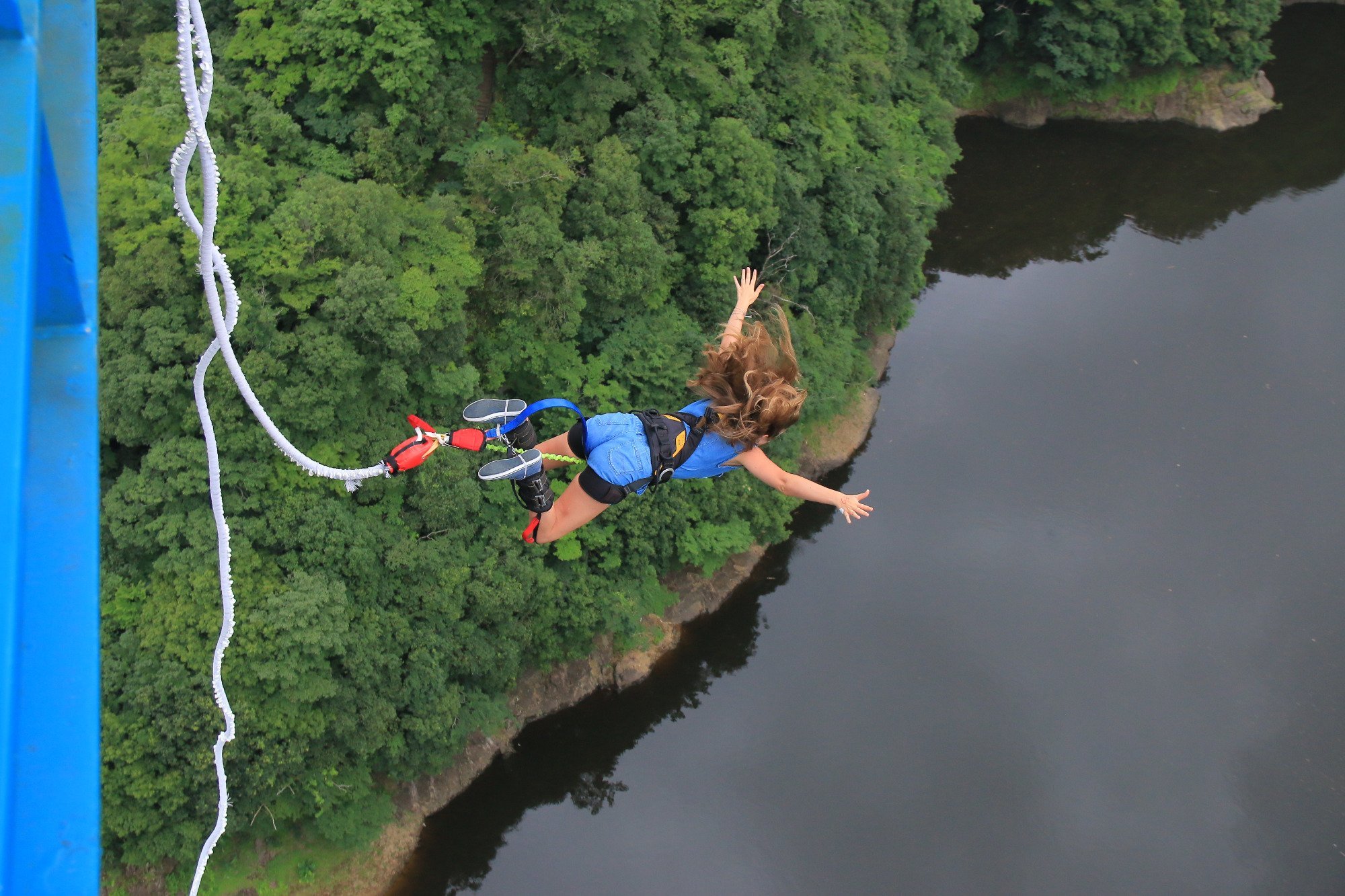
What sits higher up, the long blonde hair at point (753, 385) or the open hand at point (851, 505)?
the long blonde hair at point (753, 385)

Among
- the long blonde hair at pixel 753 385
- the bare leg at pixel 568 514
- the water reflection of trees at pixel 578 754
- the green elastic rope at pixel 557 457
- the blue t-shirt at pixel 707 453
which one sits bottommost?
the water reflection of trees at pixel 578 754

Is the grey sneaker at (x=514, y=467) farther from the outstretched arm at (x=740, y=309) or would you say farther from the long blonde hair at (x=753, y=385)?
the outstretched arm at (x=740, y=309)

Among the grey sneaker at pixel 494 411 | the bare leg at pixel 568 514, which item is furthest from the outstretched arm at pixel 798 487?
the grey sneaker at pixel 494 411

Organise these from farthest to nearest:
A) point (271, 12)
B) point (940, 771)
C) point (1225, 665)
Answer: point (1225, 665), point (940, 771), point (271, 12)

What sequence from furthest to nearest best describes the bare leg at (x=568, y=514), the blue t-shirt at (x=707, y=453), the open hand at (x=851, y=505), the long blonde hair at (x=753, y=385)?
the bare leg at (x=568, y=514) < the blue t-shirt at (x=707, y=453) < the long blonde hair at (x=753, y=385) < the open hand at (x=851, y=505)

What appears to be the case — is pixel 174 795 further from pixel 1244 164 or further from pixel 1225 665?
pixel 1244 164

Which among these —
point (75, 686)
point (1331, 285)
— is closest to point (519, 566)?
point (75, 686)
